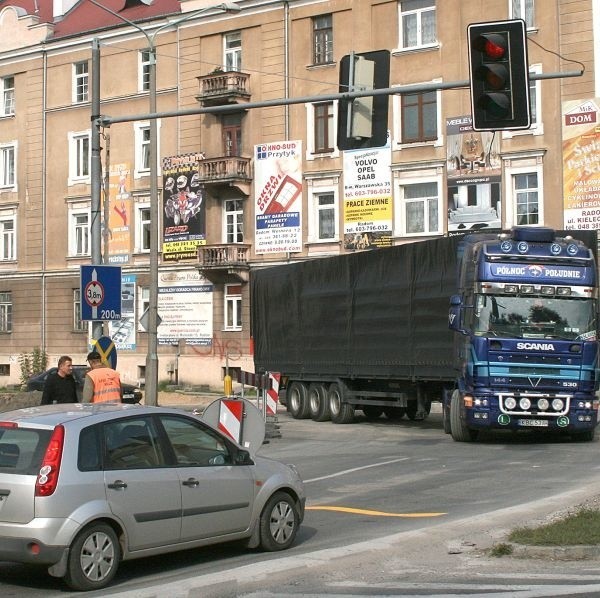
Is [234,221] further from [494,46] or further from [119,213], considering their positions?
[494,46]

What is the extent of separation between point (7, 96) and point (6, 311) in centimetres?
991

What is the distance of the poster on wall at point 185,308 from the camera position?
48.2 meters

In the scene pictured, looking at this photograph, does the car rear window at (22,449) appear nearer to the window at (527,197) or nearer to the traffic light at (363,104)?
the traffic light at (363,104)

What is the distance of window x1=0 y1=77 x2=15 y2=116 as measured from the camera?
5541 cm

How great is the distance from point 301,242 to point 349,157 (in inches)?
146

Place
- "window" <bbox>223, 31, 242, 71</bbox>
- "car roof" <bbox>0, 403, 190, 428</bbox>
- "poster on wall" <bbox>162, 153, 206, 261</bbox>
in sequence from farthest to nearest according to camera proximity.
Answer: "poster on wall" <bbox>162, 153, 206, 261</bbox>
"window" <bbox>223, 31, 242, 71</bbox>
"car roof" <bbox>0, 403, 190, 428</bbox>

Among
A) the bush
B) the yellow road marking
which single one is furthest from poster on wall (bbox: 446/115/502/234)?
the yellow road marking

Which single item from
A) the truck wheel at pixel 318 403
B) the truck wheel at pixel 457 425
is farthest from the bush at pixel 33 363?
the truck wheel at pixel 457 425

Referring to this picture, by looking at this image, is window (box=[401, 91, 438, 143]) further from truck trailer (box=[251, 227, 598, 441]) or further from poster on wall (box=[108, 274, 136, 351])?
poster on wall (box=[108, 274, 136, 351])

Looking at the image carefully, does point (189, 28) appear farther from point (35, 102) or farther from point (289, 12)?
point (35, 102)

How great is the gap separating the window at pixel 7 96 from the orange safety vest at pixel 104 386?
41200mm

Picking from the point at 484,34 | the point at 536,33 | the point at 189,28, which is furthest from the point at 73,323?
the point at 484,34

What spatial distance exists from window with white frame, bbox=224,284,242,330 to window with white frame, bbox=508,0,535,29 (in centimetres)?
1479

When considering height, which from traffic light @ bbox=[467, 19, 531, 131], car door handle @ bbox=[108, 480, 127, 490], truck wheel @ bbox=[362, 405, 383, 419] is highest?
traffic light @ bbox=[467, 19, 531, 131]
